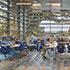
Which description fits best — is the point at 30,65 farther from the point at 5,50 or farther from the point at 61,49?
the point at 61,49

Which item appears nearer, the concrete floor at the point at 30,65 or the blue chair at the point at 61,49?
the concrete floor at the point at 30,65

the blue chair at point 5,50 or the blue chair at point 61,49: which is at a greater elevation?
the blue chair at point 5,50

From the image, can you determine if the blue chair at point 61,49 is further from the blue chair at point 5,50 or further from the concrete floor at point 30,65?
the concrete floor at point 30,65

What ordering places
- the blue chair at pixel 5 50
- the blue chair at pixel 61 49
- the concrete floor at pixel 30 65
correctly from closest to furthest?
the concrete floor at pixel 30 65
the blue chair at pixel 5 50
the blue chair at pixel 61 49

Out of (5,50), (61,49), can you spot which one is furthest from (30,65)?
(61,49)

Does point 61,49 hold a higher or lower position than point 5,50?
lower

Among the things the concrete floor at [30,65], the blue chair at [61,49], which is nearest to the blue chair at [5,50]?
the concrete floor at [30,65]

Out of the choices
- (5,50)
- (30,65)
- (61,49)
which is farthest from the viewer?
(61,49)

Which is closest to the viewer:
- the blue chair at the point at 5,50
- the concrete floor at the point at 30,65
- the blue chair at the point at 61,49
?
the concrete floor at the point at 30,65

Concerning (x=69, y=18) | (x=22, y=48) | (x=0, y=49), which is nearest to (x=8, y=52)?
(x=0, y=49)

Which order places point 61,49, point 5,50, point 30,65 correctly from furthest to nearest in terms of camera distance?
point 61,49 < point 5,50 < point 30,65

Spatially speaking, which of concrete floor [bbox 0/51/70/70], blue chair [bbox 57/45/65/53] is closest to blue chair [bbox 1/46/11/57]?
concrete floor [bbox 0/51/70/70]

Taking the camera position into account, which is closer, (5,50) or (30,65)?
(30,65)

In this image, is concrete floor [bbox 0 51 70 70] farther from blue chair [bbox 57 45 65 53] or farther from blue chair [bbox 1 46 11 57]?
blue chair [bbox 57 45 65 53]
